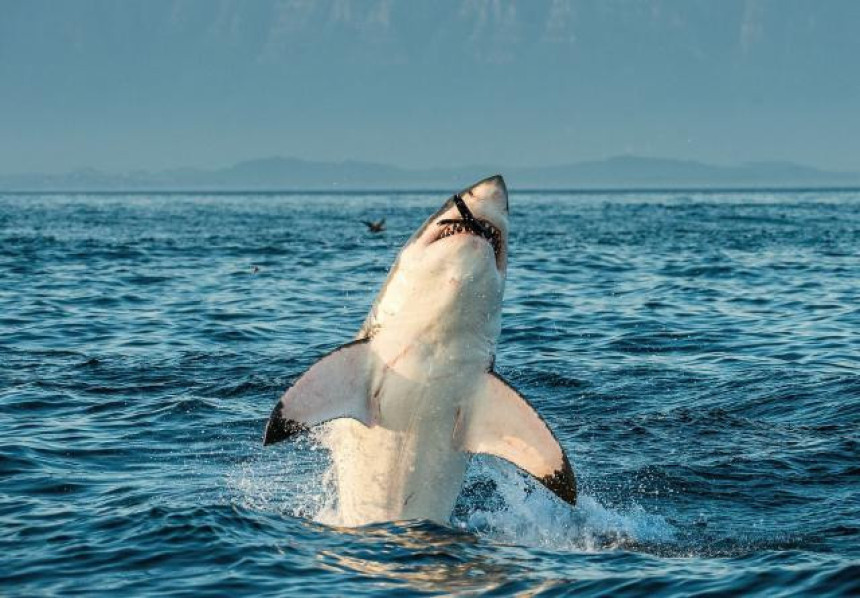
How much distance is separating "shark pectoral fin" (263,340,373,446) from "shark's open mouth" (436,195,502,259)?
1245mm

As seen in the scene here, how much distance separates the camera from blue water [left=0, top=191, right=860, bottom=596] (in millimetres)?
9453

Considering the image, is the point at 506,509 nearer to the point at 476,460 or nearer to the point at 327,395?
the point at 476,460

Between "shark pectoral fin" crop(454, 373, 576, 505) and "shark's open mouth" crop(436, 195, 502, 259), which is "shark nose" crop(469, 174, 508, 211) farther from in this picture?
"shark pectoral fin" crop(454, 373, 576, 505)

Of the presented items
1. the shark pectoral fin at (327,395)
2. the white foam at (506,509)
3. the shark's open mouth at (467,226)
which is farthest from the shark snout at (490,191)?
the white foam at (506,509)

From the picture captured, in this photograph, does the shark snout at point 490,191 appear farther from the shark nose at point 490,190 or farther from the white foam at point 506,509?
the white foam at point 506,509

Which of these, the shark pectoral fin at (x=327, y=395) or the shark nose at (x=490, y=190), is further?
the shark pectoral fin at (x=327, y=395)

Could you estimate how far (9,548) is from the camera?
9.83 m

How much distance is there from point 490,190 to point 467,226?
33 centimetres

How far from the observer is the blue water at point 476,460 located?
31.0 feet

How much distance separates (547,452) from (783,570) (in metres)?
2.02

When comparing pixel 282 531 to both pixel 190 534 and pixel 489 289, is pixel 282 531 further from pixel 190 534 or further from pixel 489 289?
pixel 489 289

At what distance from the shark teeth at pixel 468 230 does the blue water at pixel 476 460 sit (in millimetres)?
2542

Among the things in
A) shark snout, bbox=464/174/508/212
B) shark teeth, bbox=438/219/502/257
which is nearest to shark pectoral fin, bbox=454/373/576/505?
shark teeth, bbox=438/219/502/257

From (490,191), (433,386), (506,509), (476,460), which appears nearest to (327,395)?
(433,386)
